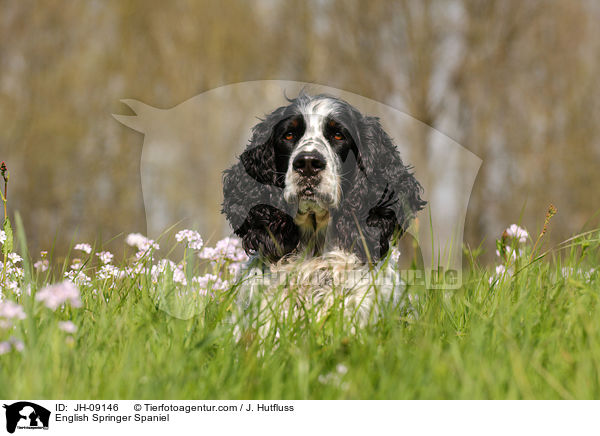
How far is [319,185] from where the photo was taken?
10.5 ft

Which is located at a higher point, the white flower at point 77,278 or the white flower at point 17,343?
the white flower at point 77,278

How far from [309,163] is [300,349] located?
3.76 ft

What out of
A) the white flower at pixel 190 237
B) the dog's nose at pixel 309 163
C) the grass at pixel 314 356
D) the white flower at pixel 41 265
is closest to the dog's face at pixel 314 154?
the dog's nose at pixel 309 163

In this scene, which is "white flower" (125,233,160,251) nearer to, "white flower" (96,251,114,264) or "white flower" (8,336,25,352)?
"white flower" (96,251,114,264)

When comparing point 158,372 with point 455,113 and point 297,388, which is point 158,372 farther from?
point 455,113

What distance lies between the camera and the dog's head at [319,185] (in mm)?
3238

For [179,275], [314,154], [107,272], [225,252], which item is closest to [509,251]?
[314,154]

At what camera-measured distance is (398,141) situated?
12.0ft

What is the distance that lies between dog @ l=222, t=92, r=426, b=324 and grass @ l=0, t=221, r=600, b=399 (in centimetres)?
70

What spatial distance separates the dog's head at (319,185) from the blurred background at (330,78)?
537cm

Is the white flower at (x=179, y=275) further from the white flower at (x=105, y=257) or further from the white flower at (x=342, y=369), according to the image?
the white flower at (x=342, y=369)

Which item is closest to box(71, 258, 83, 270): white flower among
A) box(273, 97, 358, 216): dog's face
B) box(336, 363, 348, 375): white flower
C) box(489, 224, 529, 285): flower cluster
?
box(273, 97, 358, 216): dog's face
